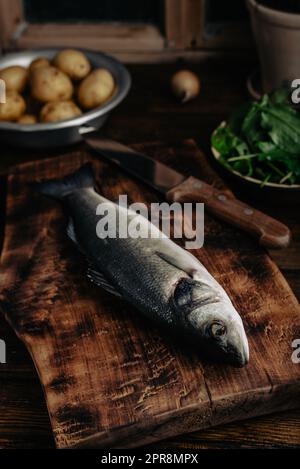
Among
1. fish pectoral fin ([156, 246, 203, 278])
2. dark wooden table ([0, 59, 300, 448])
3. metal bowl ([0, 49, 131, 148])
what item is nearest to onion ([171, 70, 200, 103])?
dark wooden table ([0, 59, 300, 448])

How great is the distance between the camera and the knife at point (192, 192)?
3.36 feet

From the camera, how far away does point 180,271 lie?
2.94 ft

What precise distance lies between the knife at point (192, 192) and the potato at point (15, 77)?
268 mm

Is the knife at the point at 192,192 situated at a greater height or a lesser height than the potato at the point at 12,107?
lesser

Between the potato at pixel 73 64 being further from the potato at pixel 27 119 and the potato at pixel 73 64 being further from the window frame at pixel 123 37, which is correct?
the window frame at pixel 123 37

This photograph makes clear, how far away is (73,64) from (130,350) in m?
0.85

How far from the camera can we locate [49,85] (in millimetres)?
1364

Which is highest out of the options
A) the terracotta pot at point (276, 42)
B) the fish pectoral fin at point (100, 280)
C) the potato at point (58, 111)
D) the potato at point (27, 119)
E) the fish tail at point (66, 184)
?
the terracotta pot at point (276, 42)

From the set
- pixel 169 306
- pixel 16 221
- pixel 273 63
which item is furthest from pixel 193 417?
pixel 273 63

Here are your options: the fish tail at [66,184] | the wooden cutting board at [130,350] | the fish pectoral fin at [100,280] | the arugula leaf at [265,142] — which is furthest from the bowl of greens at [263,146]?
the fish pectoral fin at [100,280]

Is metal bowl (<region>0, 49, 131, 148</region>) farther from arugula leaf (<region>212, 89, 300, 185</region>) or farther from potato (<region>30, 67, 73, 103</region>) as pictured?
arugula leaf (<region>212, 89, 300, 185</region>)

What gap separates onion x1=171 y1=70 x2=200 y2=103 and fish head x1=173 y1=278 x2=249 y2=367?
0.80 metres

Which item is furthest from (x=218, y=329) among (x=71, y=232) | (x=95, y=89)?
(x=95, y=89)
